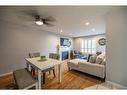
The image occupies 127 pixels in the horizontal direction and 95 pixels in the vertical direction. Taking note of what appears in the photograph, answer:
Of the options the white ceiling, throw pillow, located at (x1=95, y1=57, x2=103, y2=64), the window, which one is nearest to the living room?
the white ceiling

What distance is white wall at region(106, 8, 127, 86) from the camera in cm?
197

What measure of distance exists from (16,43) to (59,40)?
2.98 metres

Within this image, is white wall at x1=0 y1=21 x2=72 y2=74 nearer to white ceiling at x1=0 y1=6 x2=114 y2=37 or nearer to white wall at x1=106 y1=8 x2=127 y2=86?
white ceiling at x1=0 y1=6 x2=114 y2=37

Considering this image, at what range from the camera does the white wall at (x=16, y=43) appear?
302 centimetres

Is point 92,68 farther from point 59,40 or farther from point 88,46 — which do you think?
point 88,46

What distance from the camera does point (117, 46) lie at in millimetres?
2088

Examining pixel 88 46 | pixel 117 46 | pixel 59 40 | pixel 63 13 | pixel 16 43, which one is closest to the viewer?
pixel 117 46

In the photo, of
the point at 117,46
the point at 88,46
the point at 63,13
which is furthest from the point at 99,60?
the point at 88,46

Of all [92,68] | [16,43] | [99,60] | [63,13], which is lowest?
[92,68]

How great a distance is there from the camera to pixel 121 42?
2.01m

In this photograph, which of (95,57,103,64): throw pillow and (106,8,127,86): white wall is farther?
(95,57,103,64): throw pillow
